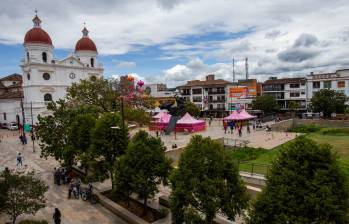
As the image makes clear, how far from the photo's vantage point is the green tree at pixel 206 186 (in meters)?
9.24

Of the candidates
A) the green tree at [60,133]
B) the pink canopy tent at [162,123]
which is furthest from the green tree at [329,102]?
the green tree at [60,133]

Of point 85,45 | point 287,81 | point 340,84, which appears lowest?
point 340,84

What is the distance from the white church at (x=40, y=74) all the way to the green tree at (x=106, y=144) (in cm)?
4022

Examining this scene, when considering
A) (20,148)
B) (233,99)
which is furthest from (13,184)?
(233,99)

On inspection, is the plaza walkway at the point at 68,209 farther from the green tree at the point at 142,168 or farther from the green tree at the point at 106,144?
the green tree at the point at 142,168

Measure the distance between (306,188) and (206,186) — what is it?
3278mm

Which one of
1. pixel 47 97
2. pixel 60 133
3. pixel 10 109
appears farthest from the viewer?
pixel 10 109

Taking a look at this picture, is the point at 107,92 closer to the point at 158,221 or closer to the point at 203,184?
the point at 158,221

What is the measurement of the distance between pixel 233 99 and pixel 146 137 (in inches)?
2101

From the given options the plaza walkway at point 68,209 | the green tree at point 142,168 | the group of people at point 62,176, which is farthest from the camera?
the group of people at point 62,176

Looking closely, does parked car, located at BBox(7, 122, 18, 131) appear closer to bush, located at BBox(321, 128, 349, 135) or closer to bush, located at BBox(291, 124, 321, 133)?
bush, located at BBox(291, 124, 321, 133)

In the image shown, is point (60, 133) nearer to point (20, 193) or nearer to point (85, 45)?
point (20, 193)

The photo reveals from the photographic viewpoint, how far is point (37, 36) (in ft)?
172

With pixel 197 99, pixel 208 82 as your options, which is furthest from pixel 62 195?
pixel 208 82
